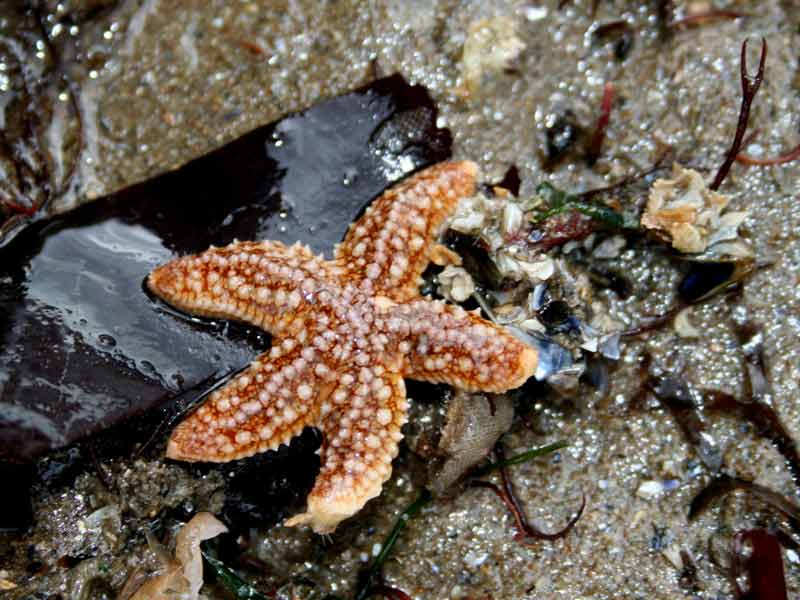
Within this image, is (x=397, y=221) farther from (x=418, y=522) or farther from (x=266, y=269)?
(x=418, y=522)

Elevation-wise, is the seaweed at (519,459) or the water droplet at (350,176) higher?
the water droplet at (350,176)

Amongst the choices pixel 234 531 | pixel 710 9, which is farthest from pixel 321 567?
pixel 710 9

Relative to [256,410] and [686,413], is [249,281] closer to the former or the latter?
[256,410]

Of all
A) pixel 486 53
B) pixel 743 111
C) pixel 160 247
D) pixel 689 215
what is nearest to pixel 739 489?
pixel 689 215

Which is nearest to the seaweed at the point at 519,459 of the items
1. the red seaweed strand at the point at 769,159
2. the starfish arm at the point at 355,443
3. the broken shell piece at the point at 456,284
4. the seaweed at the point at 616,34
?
the starfish arm at the point at 355,443

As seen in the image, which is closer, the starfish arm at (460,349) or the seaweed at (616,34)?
the starfish arm at (460,349)

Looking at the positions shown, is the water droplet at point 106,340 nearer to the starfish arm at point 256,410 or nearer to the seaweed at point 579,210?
the starfish arm at point 256,410
